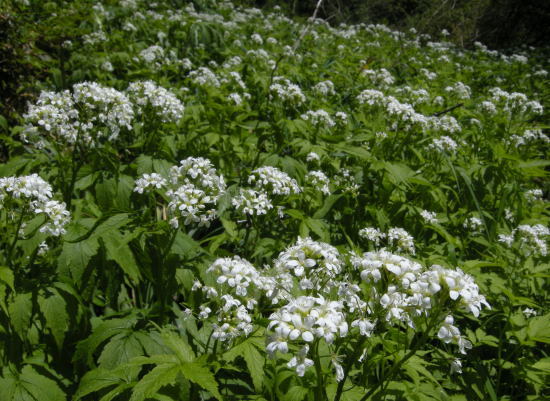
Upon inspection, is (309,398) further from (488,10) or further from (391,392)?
(488,10)

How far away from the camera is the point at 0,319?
236cm

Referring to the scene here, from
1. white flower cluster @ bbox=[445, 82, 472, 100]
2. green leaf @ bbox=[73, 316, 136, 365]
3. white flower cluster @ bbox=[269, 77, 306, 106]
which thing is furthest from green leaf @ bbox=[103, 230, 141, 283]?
white flower cluster @ bbox=[445, 82, 472, 100]

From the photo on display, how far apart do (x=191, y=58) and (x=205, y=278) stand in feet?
23.9

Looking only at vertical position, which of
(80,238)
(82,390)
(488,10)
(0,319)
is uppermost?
(488,10)

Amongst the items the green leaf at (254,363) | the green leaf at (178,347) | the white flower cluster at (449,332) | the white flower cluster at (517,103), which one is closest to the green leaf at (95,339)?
the green leaf at (178,347)

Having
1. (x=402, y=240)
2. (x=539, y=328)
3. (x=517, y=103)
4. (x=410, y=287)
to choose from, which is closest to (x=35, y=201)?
(x=410, y=287)

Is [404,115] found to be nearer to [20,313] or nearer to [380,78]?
[380,78]

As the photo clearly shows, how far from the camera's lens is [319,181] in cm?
424

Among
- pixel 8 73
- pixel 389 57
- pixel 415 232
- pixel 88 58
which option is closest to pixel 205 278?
pixel 415 232

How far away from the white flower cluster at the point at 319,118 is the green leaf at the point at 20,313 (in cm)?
400

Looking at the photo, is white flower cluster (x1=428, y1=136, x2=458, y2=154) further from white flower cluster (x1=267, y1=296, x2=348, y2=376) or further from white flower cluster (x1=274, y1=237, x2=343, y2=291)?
white flower cluster (x1=267, y1=296, x2=348, y2=376)

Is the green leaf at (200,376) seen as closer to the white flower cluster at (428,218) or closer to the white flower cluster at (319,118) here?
the white flower cluster at (428,218)

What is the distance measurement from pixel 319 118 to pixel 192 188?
10.1ft

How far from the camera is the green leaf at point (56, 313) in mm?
2391
